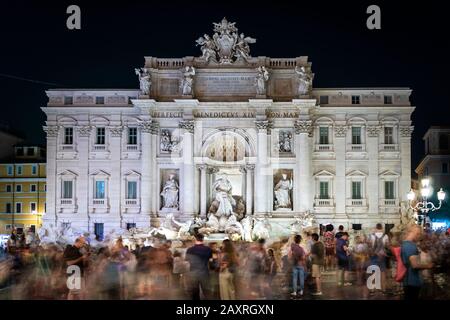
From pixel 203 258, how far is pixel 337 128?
112 ft

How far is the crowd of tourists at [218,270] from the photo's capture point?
55.3ft

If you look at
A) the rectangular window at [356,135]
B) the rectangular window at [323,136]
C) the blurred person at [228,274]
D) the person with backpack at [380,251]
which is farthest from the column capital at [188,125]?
the blurred person at [228,274]

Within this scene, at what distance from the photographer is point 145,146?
157 ft

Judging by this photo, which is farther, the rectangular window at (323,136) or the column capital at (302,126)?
the rectangular window at (323,136)

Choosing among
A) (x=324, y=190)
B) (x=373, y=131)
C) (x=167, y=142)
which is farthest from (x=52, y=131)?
(x=373, y=131)

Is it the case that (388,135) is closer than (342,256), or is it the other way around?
(342,256)

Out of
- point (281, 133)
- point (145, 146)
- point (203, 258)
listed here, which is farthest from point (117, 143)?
point (203, 258)

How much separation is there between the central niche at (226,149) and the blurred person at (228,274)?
31.1 metres

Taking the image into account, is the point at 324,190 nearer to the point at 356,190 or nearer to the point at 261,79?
the point at 356,190

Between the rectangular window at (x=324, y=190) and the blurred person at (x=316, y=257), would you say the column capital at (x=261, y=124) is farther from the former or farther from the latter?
the blurred person at (x=316, y=257)

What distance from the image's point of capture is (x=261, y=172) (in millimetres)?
47438

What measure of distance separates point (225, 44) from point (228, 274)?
110ft

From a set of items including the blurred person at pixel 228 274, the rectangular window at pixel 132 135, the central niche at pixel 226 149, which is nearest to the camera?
the blurred person at pixel 228 274

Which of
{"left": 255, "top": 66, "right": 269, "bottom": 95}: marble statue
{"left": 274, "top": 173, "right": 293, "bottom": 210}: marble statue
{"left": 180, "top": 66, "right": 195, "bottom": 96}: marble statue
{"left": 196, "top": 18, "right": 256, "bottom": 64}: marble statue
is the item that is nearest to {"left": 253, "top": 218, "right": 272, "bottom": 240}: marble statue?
{"left": 274, "top": 173, "right": 293, "bottom": 210}: marble statue
